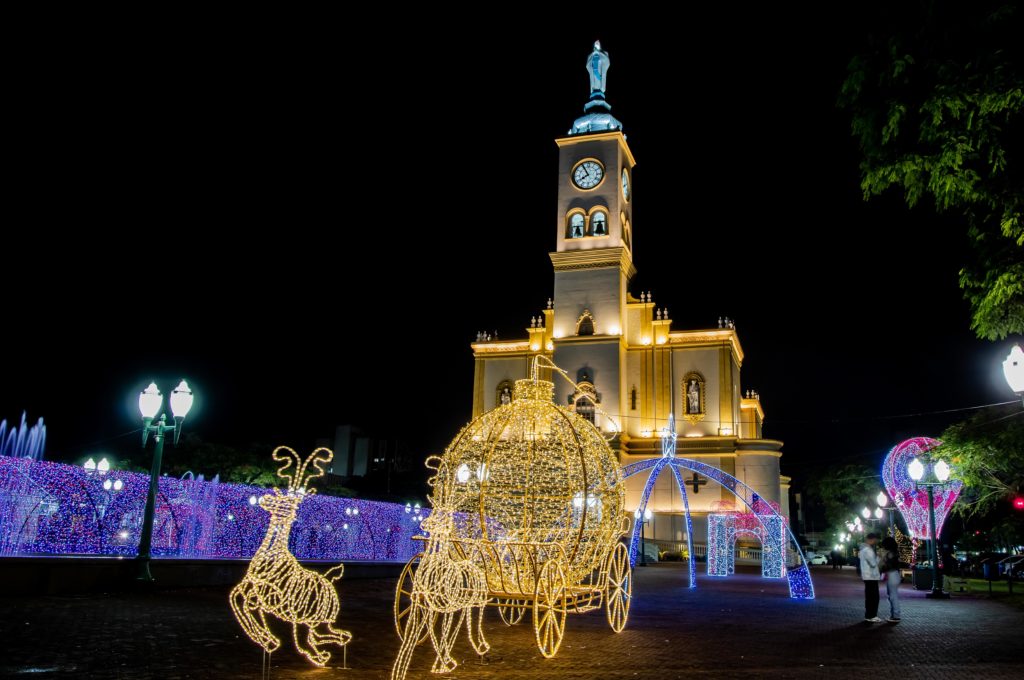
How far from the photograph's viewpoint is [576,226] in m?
44.4

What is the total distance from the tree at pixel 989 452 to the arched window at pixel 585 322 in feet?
80.8

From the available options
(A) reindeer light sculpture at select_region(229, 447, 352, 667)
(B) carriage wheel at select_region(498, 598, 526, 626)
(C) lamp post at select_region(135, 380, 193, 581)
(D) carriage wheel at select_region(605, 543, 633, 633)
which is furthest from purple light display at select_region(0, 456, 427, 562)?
(A) reindeer light sculpture at select_region(229, 447, 352, 667)

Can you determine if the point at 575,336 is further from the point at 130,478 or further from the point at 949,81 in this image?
the point at 949,81

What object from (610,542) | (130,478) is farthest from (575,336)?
(610,542)

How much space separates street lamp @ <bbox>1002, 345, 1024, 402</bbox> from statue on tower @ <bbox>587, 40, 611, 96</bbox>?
4224 cm

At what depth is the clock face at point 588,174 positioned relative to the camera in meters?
44.4

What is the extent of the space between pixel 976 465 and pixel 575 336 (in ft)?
86.3

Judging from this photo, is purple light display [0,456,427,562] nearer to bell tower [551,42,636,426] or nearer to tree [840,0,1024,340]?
tree [840,0,1024,340]

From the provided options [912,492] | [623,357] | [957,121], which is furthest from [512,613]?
[623,357]

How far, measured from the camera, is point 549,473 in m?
8.85

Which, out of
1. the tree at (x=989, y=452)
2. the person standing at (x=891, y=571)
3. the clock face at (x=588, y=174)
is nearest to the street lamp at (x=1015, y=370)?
the person standing at (x=891, y=571)

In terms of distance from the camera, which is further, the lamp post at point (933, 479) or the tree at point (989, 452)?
the lamp post at point (933, 479)

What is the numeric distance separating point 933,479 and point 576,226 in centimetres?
2870

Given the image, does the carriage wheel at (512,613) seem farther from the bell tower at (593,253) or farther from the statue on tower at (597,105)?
the statue on tower at (597,105)
